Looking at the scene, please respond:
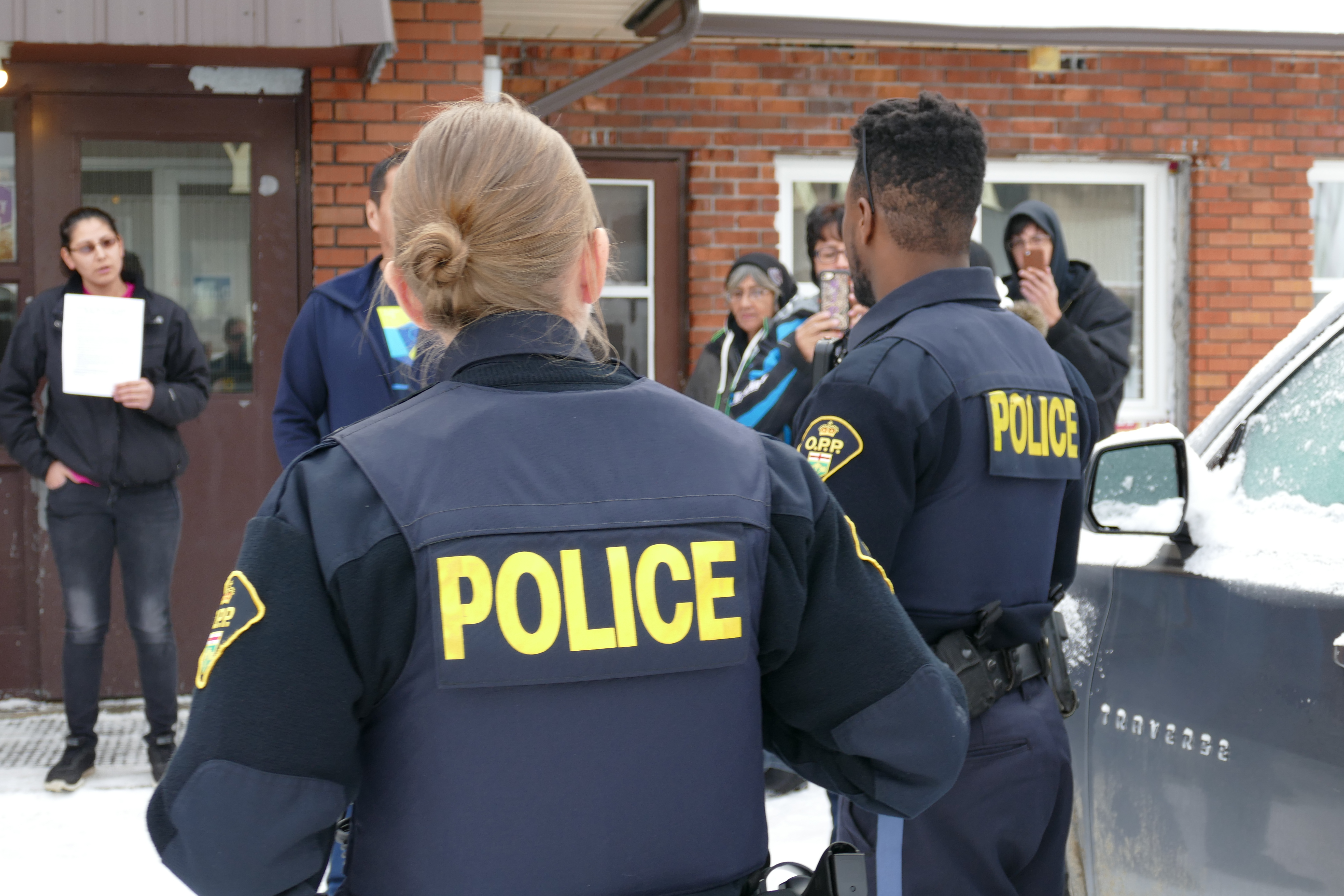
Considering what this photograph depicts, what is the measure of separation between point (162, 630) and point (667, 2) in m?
3.40

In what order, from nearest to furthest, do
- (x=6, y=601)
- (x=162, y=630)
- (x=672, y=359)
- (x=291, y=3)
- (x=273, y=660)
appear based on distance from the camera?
1. (x=273, y=660)
2. (x=291, y=3)
3. (x=162, y=630)
4. (x=6, y=601)
5. (x=672, y=359)

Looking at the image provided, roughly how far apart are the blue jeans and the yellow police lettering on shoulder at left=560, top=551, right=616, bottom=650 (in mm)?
3640

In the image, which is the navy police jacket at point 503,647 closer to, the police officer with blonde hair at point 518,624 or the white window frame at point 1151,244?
the police officer with blonde hair at point 518,624

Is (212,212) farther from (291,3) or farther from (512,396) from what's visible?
(512,396)

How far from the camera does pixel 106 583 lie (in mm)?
4348

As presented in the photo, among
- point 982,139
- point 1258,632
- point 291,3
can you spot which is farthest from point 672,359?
point 1258,632

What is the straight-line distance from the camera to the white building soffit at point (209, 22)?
3967 millimetres

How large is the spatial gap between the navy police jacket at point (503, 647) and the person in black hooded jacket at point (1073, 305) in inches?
131

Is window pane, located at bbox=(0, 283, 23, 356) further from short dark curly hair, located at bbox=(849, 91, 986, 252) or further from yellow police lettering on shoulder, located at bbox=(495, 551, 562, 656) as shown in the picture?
yellow police lettering on shoulder, located at bbox=(495, 551, 562, 656)

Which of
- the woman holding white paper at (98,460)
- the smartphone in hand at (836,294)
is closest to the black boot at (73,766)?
the woman holding white paper at (98,460)

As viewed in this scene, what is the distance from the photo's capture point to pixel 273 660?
1070 millimetres

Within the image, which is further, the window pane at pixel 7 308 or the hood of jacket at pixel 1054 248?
the window pane at pixel 7 308

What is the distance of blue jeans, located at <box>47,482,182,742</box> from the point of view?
14.0 ft

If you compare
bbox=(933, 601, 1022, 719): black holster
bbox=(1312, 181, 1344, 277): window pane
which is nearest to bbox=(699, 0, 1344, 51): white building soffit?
bbox=(1312, 181, 1344, 277): window pane
